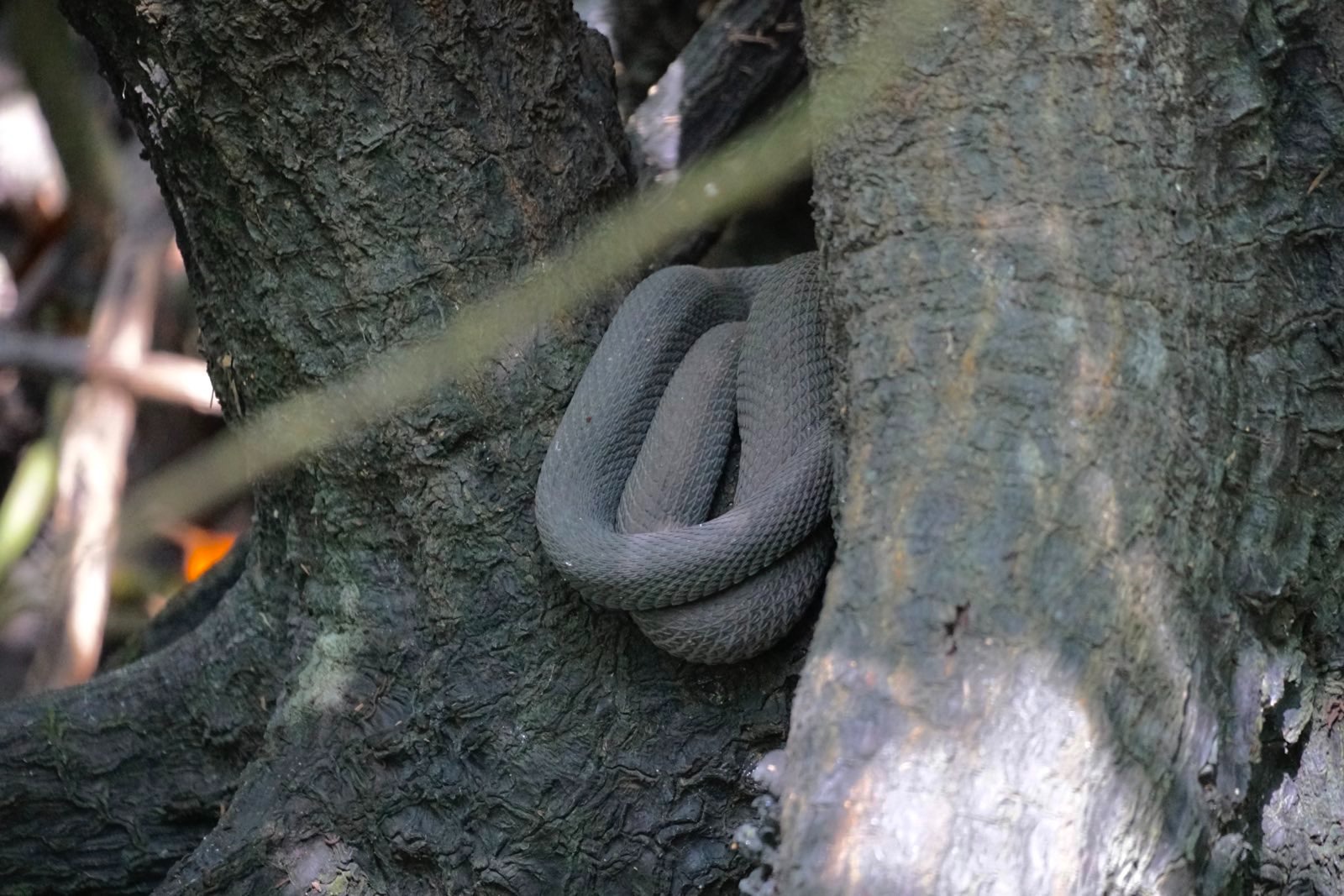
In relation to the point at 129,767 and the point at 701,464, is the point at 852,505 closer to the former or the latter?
the point at 701,464

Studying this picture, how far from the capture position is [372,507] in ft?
7.54

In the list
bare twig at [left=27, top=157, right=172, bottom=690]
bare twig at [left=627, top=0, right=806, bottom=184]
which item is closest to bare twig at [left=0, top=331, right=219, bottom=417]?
bare twig at [left=27, top=157, right=172, bottom=690]

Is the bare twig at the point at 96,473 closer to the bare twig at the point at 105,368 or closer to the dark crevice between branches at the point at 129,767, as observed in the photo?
the bare twig at the point at 105,368

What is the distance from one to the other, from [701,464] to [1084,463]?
763mm

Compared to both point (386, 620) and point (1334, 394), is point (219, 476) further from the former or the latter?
point (1334, 394)

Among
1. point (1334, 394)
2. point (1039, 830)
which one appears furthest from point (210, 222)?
point (1334, 394)

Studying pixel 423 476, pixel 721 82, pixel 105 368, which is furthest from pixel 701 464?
pixel 105 368

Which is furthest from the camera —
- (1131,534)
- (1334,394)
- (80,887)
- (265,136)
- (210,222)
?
(80,887)

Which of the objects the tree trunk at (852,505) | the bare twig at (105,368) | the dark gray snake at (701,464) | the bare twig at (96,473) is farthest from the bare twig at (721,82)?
the bare twig at (96,473)

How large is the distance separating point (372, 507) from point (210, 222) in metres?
0.58

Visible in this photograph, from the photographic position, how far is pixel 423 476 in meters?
2.20

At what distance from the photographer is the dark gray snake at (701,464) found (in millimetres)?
1972

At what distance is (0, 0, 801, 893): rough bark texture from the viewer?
2.08 meters

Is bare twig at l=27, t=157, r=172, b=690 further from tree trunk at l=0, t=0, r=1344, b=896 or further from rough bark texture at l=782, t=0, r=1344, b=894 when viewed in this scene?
rough bark texture at l=782, t=0, r=1344, b=894
